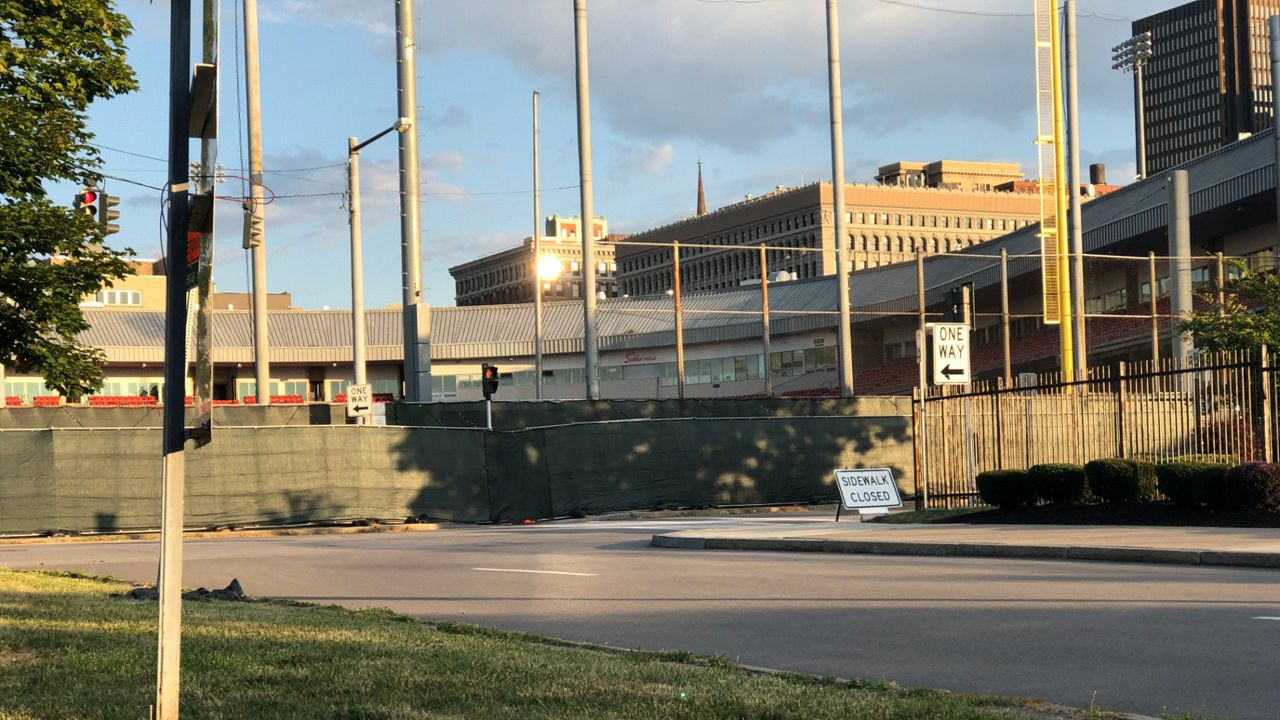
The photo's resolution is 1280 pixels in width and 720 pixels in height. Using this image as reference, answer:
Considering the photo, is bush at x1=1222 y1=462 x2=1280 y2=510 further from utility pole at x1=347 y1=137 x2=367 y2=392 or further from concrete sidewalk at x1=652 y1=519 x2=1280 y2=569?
utility pole at x1=347 y1=137 x2=367 y2=392

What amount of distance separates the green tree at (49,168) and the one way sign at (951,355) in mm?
12598

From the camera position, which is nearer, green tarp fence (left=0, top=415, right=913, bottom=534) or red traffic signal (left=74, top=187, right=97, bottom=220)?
red traffic signal (left=74, top=187, right=97, bottom=220)

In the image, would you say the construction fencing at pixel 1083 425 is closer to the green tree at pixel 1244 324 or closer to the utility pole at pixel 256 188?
the green tree at pixel 1244 324

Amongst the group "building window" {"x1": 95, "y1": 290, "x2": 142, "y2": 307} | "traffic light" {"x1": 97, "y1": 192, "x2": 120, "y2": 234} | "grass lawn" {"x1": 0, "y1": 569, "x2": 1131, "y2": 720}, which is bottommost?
"grass lawn" {"x1": 0, "y1": 569, "x2": 1131, "y2": 720}

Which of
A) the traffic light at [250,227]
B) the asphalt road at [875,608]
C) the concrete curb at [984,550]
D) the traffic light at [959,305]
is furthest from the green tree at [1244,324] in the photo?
the traffic light at [250,227]

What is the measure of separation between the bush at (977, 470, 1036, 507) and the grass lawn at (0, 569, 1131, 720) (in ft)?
46.2

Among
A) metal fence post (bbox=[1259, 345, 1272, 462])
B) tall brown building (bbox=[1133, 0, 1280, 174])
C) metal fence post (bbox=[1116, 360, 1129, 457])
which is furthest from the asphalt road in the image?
tall brown building (bbox=[1133, 0, 1280, 174])

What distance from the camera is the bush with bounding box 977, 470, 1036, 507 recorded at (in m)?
23.1

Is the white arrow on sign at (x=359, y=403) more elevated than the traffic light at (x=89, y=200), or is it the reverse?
the traffic light at (x=89, y=200)

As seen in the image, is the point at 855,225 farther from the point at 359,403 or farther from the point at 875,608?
the point at 875,608

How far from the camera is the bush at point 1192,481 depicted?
20.1m

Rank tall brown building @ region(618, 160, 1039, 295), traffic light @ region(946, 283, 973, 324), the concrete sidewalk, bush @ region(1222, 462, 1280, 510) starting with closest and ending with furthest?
the concrete sidewalk < bush @ region(1222, 462, 1280, 510) < traffic light @ region(946, 283, 973, 324) < tall brown building @ region(618, 160, 1039, 295)

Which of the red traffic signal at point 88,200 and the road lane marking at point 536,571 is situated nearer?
the road lane marking at point 536,571

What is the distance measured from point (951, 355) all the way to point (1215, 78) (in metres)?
187
